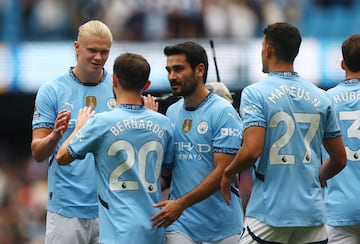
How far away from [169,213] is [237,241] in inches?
26.7

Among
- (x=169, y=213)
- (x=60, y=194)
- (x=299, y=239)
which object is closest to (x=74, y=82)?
(x=60, y=194)

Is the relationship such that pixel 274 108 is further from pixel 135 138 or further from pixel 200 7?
pixel 200 7

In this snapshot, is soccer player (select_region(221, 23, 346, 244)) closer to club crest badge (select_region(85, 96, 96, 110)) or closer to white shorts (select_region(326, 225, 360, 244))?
white shorts (select_region(326, 225, 360, 244))

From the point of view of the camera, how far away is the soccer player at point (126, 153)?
7453 mm

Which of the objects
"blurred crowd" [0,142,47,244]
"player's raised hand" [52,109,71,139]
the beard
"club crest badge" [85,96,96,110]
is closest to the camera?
"player's raised hand" [52,109,71,139]

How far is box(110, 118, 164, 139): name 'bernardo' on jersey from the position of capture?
7453 millimetres

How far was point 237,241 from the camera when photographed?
7969mm

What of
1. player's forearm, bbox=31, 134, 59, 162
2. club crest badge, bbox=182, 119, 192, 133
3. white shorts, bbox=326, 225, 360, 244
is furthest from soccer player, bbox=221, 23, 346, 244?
player's forearm, bbox=31, 134, 59, 162

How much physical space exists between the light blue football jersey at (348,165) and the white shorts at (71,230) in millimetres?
1722

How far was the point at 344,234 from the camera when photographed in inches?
328

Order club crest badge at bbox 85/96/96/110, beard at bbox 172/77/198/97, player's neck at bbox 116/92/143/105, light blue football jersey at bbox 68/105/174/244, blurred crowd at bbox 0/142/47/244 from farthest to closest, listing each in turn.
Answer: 1. blurred crowd at bbox 0/142/47/244
2. club crest badge at bbox 85/96/96/110
3. beard at bbox 172/77/198/97
4. player's neck at bbox 116/92/143/105
5. light blue football jersey at bbox 68/105/174/244

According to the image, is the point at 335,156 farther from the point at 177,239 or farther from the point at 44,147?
the point at 44,147

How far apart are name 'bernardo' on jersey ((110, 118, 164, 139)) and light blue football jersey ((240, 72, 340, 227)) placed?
1.89 feet

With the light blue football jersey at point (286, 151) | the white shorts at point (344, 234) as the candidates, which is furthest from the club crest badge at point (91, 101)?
the white shorts at point (344, 234)
